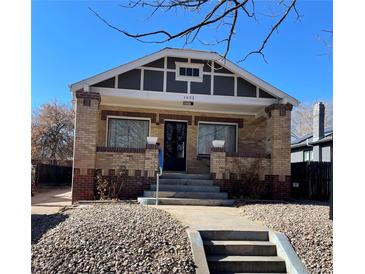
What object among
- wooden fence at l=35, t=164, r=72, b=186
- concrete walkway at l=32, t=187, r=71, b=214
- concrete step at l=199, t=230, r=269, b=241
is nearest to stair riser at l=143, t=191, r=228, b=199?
concrete walkway at l=32, t=187, r=71, b=214

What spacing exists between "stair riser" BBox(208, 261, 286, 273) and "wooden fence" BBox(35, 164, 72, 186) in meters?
15.8

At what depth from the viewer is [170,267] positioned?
4980 mm

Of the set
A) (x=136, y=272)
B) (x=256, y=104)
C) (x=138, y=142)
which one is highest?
(x=256, y=104)

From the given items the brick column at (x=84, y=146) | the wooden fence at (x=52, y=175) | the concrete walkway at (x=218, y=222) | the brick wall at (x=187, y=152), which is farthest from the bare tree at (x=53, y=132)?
the concrete walkway at (x=218, y=222)

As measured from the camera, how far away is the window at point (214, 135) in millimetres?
14898

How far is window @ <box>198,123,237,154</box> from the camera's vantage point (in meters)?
14.9

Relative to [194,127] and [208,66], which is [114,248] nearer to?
[208,66]

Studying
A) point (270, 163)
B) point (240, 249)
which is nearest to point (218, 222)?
point (240, 249)

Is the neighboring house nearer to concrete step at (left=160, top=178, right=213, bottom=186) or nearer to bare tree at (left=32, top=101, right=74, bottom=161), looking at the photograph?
concrete step at (left=160, top=178, right=213, bottom=186)

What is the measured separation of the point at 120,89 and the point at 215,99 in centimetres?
A: 326

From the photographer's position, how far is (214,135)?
14984 millimetres

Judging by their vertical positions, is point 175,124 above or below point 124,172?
above
